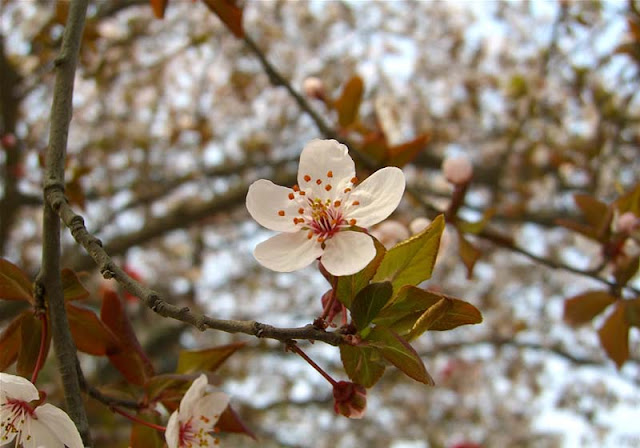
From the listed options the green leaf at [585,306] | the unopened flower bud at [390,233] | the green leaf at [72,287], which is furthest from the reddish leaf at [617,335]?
the green leaf at [72,287]

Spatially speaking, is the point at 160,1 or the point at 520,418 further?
the point at 520,418

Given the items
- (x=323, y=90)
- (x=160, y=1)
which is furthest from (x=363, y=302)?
(x=323, y=90)

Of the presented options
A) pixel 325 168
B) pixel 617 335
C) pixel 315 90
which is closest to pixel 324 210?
pixel 325 168

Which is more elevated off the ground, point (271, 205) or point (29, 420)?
point (271, 205)

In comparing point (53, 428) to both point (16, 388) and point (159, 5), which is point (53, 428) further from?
point (159, 5)

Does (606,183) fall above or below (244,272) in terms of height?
above

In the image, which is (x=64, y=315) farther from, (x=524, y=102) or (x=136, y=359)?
(x=524, y=102)

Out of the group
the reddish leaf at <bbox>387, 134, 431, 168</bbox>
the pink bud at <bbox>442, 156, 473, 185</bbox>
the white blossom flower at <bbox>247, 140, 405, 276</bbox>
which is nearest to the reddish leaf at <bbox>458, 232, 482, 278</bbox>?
the pink bud at <bbox>442, 156, 473, 185</bbox>
